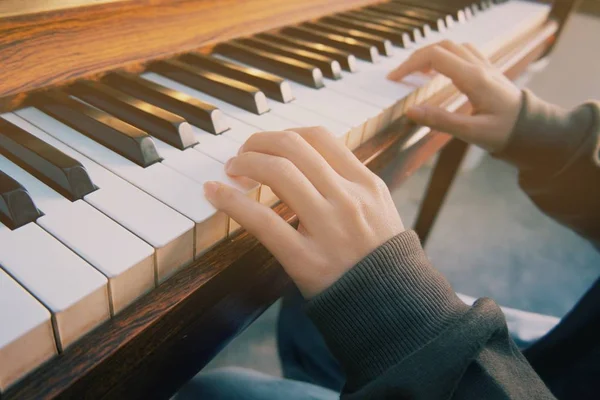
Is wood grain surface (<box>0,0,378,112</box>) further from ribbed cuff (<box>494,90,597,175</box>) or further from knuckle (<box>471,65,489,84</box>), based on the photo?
ribbed cuff (<box>494,90,597,175</box>)

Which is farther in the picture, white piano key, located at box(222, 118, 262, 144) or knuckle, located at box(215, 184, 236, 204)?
white piano key, located at box(222, 118, 262, 144)

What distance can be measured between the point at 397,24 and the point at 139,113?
0.74 metres

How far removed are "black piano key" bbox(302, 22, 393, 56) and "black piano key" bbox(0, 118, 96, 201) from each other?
661mm

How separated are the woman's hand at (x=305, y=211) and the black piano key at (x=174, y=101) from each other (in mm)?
109

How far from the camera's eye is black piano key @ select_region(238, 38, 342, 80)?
82cm

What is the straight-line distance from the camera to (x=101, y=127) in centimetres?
55

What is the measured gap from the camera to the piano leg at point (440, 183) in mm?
1519

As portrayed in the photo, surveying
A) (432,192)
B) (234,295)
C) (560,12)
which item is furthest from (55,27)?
(560,12)

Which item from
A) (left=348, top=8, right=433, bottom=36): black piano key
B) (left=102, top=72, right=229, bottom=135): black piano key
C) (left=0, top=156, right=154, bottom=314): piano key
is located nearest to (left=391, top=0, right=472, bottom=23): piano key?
(left=348, top=8, right=433, bottom=36): black piano key

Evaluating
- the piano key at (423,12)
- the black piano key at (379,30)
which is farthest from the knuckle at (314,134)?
the piano key at (423,12)

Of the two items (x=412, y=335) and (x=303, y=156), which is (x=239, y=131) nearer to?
(x=303, y=156)

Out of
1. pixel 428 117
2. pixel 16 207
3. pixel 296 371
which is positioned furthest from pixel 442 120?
pixel 16 207

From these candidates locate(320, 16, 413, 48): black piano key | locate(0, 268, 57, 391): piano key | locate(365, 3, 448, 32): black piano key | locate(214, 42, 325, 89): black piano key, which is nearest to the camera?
locate(0, 268, 57, 391): piano key

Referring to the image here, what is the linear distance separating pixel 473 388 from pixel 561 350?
0.34m
